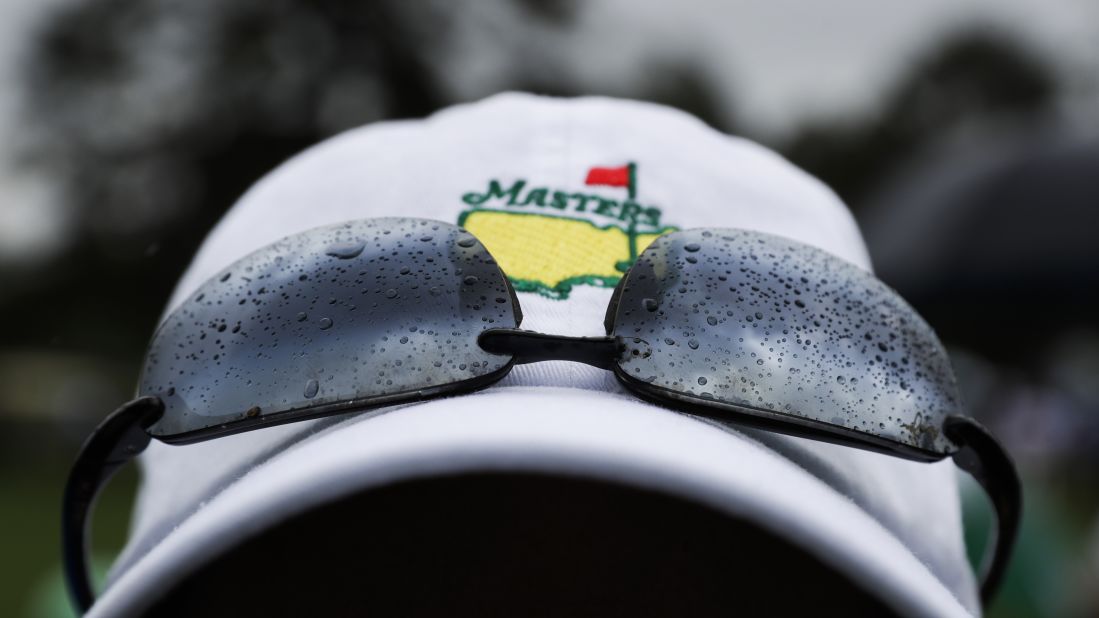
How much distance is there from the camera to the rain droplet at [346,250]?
1.88 feet

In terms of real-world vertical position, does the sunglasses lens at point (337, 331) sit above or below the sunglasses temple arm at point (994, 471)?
above

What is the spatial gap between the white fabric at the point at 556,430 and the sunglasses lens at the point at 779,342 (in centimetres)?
3

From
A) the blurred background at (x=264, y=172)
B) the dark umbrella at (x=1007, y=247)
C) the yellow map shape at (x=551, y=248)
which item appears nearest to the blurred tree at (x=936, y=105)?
the blurred background at (x=264, y=172)

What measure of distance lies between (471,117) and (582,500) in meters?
0.37

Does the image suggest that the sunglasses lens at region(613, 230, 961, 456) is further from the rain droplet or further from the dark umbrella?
the dark umbrella

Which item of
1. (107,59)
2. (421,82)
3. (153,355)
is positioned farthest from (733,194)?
(107,59)

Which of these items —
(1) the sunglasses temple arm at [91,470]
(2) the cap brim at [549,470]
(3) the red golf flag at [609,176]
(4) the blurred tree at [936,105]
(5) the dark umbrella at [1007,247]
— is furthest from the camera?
(4) the blurred tree at [936,105]

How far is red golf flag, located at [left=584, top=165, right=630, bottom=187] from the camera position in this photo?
69cm

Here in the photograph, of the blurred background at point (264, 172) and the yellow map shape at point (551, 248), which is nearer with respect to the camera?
the yellow map shape at point (551, 248)

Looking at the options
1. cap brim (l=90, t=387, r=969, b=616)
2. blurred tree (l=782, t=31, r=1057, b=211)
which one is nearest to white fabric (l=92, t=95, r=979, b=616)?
cap brim (l=90, t=387, r=969, b=616)

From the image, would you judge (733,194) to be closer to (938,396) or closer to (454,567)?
(938,396)

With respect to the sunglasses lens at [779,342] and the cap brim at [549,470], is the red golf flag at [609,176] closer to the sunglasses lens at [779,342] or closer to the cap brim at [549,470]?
the sunglasses lens at [779,342]

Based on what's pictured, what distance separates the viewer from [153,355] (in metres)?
0.60

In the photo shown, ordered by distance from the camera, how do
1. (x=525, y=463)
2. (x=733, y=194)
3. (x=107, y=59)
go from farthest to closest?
(x=107, y=59) < (x=733, y=194) < (x=525, y=463)
